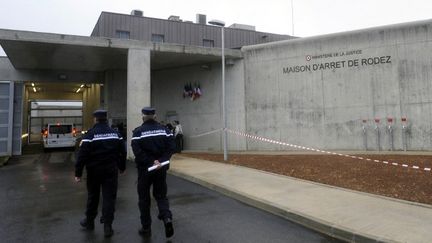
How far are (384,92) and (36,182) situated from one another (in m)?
13.3

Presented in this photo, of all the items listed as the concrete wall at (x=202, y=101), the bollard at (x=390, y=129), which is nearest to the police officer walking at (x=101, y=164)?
the bollard at (x=390, y=129)

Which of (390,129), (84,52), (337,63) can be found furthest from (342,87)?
(84,52)

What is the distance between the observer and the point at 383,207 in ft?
20.9

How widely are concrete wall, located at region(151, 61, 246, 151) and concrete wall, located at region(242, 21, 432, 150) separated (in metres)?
0.60

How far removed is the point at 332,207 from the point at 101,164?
4.01 metres

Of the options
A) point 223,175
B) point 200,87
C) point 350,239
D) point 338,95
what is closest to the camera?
point 350,239

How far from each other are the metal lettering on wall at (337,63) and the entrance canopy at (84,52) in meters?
3.07

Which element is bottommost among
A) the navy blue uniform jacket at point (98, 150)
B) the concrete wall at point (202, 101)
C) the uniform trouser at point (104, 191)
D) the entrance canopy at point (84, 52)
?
the uniform trouser at point (104, 191)

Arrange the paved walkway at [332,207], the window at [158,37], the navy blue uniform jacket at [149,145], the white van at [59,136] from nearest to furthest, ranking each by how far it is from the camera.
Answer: the paved walkway at [332,207] < the navy blue uniform jacket at [149,145] < the white van at [59,136] < the window at [158,37]

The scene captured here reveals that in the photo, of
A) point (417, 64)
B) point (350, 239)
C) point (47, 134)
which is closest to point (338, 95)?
point (417, 64)

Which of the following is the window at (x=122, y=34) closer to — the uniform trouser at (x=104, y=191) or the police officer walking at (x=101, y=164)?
the police officer walking at (x=101, y=164)

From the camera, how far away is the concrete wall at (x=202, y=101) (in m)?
18.6

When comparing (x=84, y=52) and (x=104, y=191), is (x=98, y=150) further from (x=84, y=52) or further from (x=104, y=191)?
(x=84, y=52)

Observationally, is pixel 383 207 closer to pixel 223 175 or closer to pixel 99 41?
pixel 223 175
